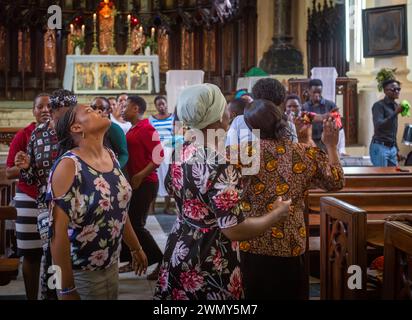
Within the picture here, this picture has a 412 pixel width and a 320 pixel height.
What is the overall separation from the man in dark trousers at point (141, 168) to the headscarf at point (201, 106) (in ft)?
9.58

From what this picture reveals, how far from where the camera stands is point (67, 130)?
3.15 m

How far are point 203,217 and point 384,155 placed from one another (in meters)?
6.31

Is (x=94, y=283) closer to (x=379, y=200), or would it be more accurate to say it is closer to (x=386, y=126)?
(x=379, y=200)

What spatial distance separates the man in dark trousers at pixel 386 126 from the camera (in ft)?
28.7

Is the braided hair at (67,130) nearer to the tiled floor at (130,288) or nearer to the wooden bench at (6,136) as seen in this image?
the tiled floor at (130,288)

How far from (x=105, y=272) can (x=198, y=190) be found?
2.00 ft

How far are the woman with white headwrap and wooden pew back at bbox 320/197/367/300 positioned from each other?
31.8 inches

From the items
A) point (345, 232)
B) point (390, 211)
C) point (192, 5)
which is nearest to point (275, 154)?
point (345, 232)

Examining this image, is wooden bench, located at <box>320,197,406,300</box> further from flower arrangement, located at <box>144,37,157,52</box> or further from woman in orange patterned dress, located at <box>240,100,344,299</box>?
flower arrangement, located at <box>144,37,157,52</box>

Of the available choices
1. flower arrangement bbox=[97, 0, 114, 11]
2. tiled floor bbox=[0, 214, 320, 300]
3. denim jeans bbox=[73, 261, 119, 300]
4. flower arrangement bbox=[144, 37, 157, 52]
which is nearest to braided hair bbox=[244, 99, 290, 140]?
denim jeans bbox=[73, 261, 119, 300]

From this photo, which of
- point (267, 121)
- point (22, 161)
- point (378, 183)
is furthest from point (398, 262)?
point (378, 183)

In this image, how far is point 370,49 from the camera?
1229 cm

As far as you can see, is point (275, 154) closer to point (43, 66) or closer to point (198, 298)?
point (198, 298)

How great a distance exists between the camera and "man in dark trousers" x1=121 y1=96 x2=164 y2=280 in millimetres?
5879
